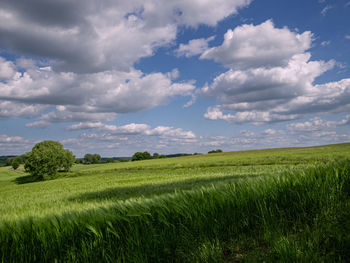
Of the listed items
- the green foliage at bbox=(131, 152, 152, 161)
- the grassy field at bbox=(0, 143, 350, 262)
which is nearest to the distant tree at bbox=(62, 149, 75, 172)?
the green foliage at bbox=(131, 152, 152, 161)

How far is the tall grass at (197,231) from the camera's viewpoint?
6.96 ft

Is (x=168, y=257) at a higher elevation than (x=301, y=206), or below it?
below

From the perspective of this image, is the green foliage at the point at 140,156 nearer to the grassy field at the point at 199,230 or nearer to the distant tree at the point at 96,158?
the distant tree at the point at 96,158

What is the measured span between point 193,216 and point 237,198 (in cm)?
→ 71

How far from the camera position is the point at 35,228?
249 centimetres

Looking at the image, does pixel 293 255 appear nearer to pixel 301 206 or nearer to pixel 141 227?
pixel 301 206

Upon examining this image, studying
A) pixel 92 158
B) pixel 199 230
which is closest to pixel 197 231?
pixel 199 230

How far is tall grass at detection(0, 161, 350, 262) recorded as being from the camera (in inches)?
83.5

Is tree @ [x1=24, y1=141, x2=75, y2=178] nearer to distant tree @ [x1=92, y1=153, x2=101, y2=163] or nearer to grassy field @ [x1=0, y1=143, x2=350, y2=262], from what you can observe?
grassy field @ [x1=0, y1=143, x2=350, y2=262]

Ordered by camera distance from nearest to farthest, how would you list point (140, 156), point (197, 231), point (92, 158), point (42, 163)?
point (197, 231)
point (42, 163)
point (140, 156)
point (92, 158)

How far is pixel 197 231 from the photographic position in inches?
99.0

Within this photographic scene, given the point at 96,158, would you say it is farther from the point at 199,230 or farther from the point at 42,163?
the point at 199,230

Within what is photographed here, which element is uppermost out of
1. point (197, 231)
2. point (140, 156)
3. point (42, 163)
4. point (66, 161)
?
point (197, 231)

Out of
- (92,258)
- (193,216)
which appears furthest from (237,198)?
(92,258)
